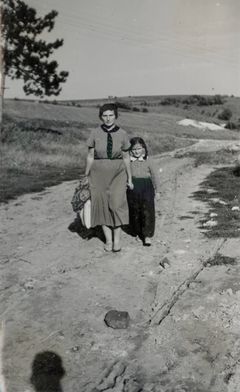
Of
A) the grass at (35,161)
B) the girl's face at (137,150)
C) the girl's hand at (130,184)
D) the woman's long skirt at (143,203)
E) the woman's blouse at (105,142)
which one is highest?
the woman's blouse at (105,142)

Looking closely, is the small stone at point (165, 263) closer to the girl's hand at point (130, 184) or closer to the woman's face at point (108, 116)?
the girl's hand at point (130, 184)

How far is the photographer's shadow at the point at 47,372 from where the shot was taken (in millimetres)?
3538

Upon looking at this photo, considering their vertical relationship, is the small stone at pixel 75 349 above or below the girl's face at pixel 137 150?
below

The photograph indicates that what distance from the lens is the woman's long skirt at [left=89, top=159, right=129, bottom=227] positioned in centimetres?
651

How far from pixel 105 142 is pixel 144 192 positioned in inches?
46.0

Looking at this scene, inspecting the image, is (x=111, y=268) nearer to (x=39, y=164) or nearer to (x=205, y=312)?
(x=205, y=312)

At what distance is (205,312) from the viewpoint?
4.68 m

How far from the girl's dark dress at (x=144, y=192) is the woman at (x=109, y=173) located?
1.40 feet

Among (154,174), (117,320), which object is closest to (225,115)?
(154,174)

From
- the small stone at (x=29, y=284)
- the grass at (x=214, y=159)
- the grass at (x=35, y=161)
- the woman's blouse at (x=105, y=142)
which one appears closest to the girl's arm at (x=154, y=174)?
the woman's blouse at (x=105, y=142)

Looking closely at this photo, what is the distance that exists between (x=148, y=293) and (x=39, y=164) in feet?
42.7

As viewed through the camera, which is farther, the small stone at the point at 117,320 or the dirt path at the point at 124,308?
the small stone at the point at 117,320

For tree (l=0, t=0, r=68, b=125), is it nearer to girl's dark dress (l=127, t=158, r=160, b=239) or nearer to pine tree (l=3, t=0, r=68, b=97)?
pine tree (l=3, t=0, r=68, b=97)

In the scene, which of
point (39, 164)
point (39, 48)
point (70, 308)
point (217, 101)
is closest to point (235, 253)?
point (70, 308)
